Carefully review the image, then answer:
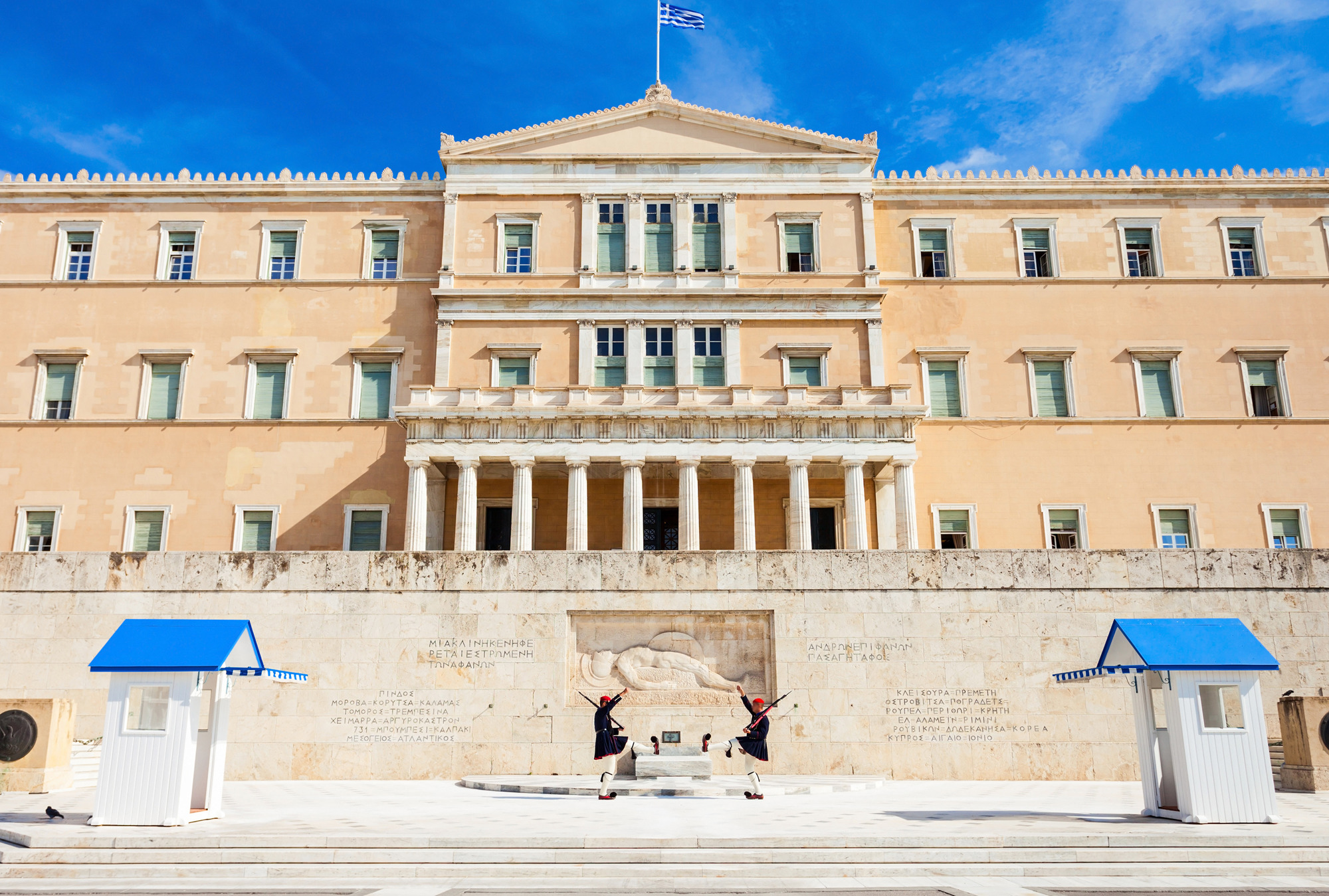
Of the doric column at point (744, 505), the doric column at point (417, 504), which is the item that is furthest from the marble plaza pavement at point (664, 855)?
the doric column at point (417, 504)

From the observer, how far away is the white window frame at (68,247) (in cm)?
4006

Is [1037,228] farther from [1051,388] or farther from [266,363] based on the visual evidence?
[266,363]

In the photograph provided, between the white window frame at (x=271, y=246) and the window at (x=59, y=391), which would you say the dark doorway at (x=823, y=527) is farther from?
the window at (x=59, y=391)

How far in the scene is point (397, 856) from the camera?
11609mm

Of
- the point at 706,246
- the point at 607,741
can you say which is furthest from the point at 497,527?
the point at 607,741

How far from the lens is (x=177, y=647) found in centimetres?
1423

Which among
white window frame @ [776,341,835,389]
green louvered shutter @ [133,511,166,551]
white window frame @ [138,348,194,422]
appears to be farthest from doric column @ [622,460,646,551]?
white window frame @ [138,348,194,422]

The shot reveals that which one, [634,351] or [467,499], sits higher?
[634,351]

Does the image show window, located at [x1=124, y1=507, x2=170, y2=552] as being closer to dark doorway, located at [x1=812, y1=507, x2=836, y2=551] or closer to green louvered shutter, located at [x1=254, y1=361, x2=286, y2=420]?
green louvered shutter, located at [x1=254, y1=361, x2=286, y2=420]

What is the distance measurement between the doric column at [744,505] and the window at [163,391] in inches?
806

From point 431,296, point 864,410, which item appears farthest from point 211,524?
point 864,410

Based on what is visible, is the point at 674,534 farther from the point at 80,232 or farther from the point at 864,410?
the point at 80,232

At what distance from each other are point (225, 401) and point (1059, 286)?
31.2 metres

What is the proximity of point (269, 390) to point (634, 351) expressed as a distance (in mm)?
13528
